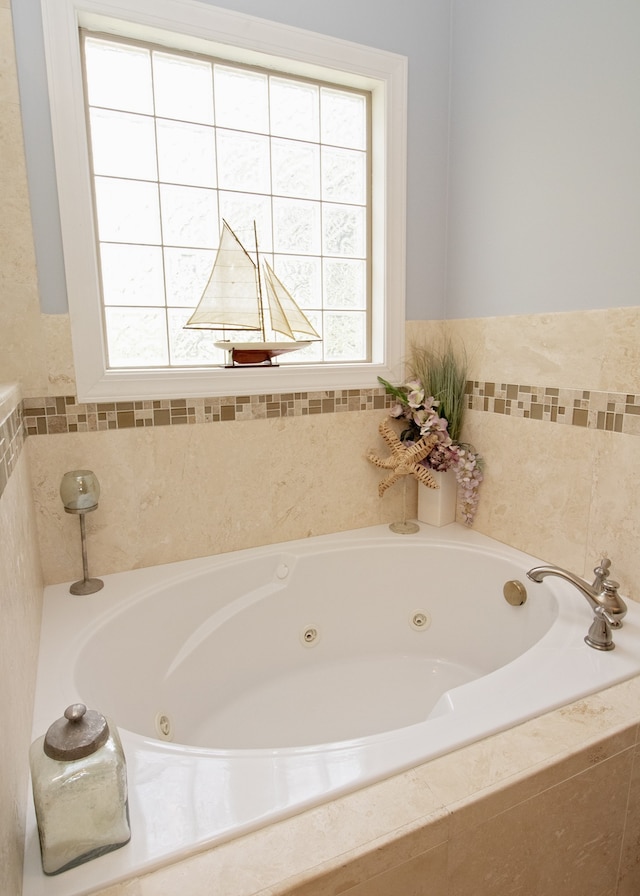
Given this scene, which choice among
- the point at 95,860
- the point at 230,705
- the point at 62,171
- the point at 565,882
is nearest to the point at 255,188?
the point at 62,171

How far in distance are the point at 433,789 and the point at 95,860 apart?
0.52 meters

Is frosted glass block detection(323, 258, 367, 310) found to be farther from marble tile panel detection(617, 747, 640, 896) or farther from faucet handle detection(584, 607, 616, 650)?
marble tile panel detection(617, 747, 640, 896)

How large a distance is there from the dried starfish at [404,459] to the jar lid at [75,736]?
1.39 m

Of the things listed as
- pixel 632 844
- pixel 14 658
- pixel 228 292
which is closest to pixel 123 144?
pixel 228 292

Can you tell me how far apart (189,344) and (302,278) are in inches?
20.8

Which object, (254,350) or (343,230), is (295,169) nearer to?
(343,230)

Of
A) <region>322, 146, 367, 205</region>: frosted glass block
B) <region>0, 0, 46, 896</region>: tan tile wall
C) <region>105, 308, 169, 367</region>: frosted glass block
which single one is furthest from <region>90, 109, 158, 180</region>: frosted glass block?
<region>322, 146, 367, 205</region>: frosted glass block

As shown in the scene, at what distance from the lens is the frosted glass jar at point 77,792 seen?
0.72 m

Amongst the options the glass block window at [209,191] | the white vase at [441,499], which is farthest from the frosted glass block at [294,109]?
the white vase at [441,499]

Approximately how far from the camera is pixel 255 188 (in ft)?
6.31

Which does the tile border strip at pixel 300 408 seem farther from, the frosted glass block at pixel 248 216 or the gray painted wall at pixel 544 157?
the frosted glass block at pixel 248 216

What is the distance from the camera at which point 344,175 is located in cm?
205

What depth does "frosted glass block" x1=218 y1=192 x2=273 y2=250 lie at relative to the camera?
189cm

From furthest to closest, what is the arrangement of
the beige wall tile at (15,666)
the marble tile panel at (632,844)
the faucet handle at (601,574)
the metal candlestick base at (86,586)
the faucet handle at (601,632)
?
the metal candlestick base at (86,586), the faucet handle at (601,574), the faucet handle at (601,632), the marble tile panel at (632,844), the beige wall tile at (15,666)
